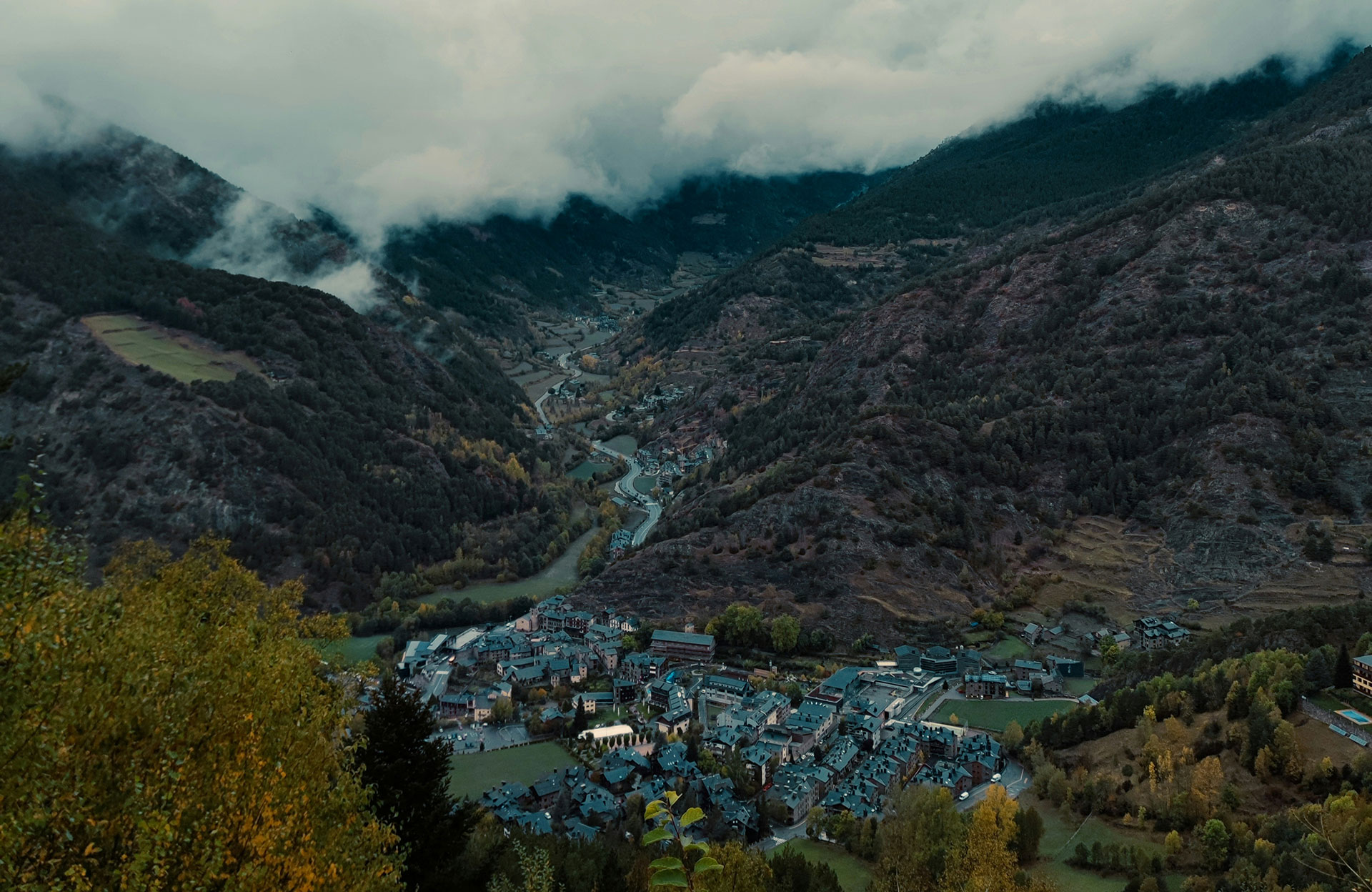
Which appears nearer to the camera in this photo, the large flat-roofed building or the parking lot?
the parking lot

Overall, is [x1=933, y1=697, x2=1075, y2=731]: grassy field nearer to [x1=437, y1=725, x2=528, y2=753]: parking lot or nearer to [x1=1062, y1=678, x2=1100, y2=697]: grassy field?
[x1=1062, y1=678, x2=1100, y2=697]: grassy field

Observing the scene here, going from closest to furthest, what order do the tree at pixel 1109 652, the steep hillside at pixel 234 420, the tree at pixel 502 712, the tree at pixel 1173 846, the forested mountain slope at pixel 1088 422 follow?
the tree at pixel 1173 846 < the tree at pixel 502 712 < the tree at pixel 1109 652 < the forested mountain slope at pixel 1088 422 < the steep hillside at pixel 234 420

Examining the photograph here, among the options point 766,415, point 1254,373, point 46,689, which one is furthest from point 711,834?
point 766,415

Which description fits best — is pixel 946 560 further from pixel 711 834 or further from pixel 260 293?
pixel 260 293

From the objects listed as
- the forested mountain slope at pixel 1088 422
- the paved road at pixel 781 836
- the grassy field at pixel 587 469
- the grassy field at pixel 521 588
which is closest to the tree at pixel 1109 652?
the forested mountain slope at pixel 1088 422

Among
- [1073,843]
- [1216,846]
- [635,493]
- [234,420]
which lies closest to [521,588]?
[635,493]

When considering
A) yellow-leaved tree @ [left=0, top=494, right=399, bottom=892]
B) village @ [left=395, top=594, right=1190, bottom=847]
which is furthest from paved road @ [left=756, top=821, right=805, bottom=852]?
yellow-leaved tree @ [left=0, top=494, right=399, bottom=892]

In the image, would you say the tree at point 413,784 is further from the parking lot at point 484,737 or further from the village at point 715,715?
the parking lot at point 484,737
